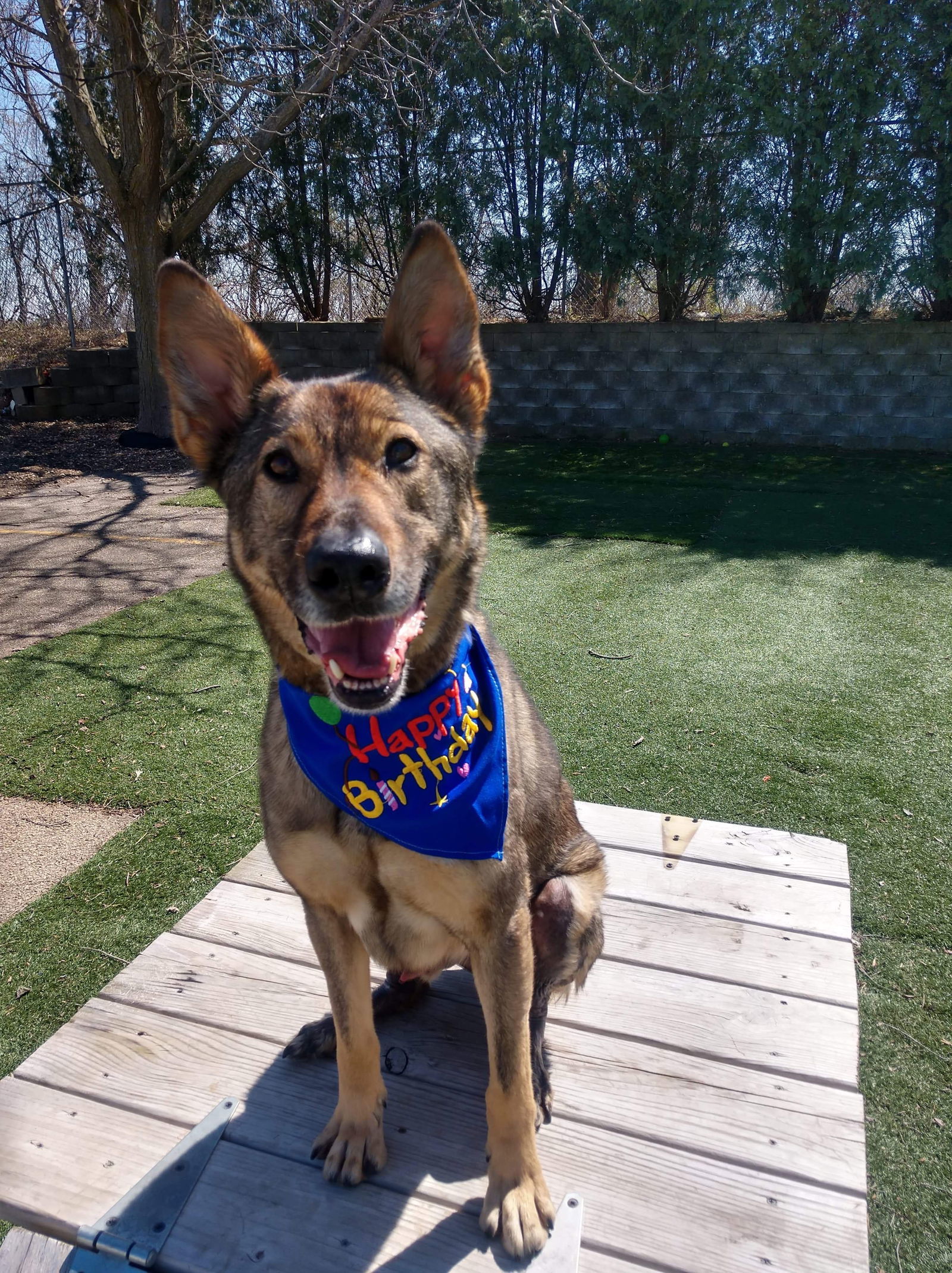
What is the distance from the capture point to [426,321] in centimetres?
232

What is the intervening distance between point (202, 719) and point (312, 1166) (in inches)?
125

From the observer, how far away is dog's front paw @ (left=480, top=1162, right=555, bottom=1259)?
6.44 ft

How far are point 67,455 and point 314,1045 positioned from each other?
1161cm

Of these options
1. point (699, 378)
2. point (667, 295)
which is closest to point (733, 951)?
point (699, 378)

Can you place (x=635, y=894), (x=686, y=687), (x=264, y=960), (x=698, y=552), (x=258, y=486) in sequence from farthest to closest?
(x=698, y=552)
(x=686, y=687)
(x=635, y=894)
(x=264, y=960)
(x=258, y=486)

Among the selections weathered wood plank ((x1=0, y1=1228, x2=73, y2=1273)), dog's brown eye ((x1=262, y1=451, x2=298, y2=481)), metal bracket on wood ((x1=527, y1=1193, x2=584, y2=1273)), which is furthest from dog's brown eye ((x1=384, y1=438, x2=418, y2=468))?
weathered wood plank ((x1=0, y1=1228, x2=73, y2=1273))

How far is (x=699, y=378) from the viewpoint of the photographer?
1182 cm

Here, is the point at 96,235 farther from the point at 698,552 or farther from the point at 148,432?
the point at 698,552

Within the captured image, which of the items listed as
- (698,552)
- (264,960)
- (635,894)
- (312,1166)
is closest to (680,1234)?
(312,1166)

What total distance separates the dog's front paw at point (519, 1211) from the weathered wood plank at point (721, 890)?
1228 millimetres

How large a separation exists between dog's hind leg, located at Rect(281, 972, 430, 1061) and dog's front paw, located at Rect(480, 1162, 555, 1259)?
2.01 feet

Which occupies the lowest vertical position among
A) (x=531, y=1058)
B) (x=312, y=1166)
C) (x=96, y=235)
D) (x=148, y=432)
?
(x=312, y=1166)

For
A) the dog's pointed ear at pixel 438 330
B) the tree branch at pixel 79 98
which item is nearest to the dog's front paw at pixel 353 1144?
the dog's pointed ear at pixel 438 330

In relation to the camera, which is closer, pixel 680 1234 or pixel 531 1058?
pixel 680 1234
